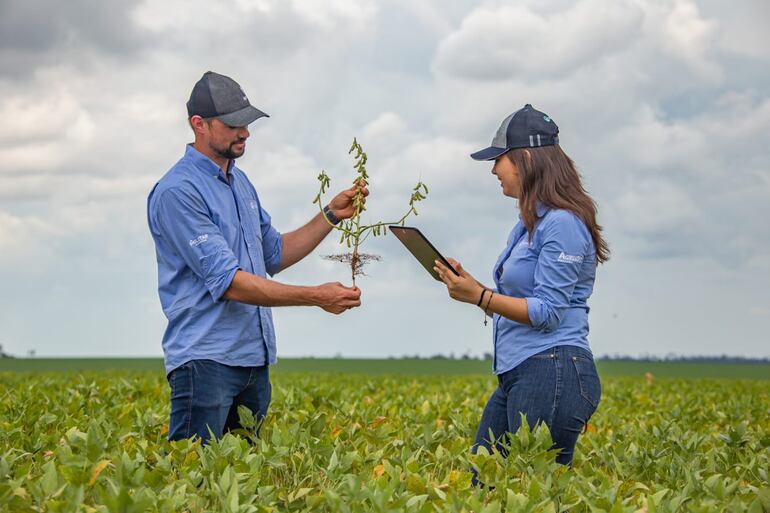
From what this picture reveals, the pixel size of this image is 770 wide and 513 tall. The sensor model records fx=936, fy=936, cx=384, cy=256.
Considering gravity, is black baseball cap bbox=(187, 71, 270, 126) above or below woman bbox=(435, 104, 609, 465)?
above

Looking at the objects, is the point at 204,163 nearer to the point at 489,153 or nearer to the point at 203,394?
the point at 203,394

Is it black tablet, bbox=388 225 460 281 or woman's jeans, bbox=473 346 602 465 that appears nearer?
woman's jeans, bbox=473 346 602 465

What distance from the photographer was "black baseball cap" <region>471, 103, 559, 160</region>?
17.3 feet

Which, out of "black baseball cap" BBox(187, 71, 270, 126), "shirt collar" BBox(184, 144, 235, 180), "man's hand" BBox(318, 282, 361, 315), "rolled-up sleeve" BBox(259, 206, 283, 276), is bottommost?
"man's hand" BBox(318, 282, 361, 315)

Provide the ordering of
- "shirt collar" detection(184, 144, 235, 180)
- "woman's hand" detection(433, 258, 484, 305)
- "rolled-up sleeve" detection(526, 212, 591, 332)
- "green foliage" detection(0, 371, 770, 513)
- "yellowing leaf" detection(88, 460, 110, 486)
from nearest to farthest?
"green foliage" detection(0, 371, 770, 513) < "yellowing leaf" detection(88, 460, 110, 486) < "rolled-up sleeve" detection(526, 212, 591, 332) < "woman's hand" detection(433, 258, 484, 305) < "shirt collar" detection(184, 144, 235, 180)

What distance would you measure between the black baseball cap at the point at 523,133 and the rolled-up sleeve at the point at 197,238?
1.60m

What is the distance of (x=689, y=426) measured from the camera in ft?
33.8

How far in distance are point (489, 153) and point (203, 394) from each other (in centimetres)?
221

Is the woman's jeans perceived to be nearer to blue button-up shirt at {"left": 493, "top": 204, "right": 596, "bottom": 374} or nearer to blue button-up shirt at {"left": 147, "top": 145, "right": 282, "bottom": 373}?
blue button-up shirt at {"left": 493, "top": 204, "right": 596, "bottom": 374}

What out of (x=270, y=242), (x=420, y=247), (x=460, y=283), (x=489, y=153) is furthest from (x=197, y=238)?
(x=489, y=153)

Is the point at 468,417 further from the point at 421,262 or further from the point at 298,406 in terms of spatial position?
the point at 421,262

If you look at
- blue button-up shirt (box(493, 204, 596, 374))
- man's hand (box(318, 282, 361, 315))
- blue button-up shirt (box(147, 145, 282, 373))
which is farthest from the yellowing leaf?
blue button-up shirt (box(493, 204, 596, 374))

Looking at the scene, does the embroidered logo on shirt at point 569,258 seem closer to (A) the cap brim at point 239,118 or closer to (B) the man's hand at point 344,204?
(B) the man's hand at point 344,204

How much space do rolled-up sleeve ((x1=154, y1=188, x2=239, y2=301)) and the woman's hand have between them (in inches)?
48.4
